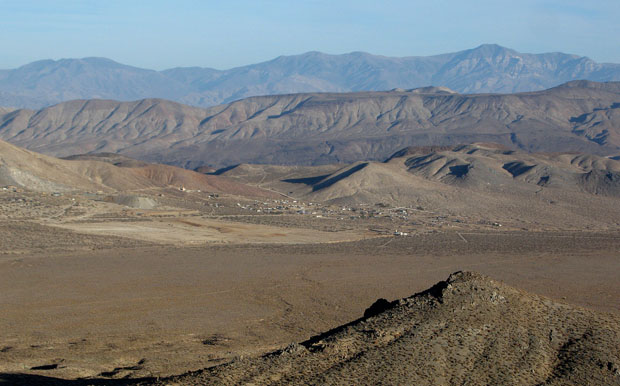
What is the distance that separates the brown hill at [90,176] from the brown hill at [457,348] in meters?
69.7

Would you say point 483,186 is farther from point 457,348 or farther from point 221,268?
point 457,348

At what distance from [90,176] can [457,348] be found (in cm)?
8451

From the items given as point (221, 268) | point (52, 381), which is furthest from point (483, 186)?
point (52, 381)

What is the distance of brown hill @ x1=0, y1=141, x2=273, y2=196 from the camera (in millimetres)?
82906

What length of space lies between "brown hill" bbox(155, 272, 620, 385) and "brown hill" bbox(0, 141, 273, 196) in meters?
69.7

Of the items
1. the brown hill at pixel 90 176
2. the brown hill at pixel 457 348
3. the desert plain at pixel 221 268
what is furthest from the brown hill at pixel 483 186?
the brown hill at pixel 457 348

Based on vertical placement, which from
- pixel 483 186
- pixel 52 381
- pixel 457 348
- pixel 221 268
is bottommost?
pixel 221 268

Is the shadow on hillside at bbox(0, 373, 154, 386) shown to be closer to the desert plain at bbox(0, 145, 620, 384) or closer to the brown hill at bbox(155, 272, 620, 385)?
the desert plain at bbox(0, 145, 620, 384)

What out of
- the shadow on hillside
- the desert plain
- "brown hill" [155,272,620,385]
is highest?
"brown hill" [155,272,620,385]

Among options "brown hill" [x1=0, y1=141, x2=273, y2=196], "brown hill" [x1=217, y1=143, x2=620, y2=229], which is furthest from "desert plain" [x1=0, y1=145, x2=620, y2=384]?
"brown hill" [x1=0, y1=141, x2=273, y2=196]

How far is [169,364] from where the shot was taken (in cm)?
2303

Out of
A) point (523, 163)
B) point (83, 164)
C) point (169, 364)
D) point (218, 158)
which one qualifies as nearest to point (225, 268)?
point (169, 364)

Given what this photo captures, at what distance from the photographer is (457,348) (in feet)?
62.6

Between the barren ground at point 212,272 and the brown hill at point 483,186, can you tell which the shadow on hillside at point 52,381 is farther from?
the brown hill at point 483,186
